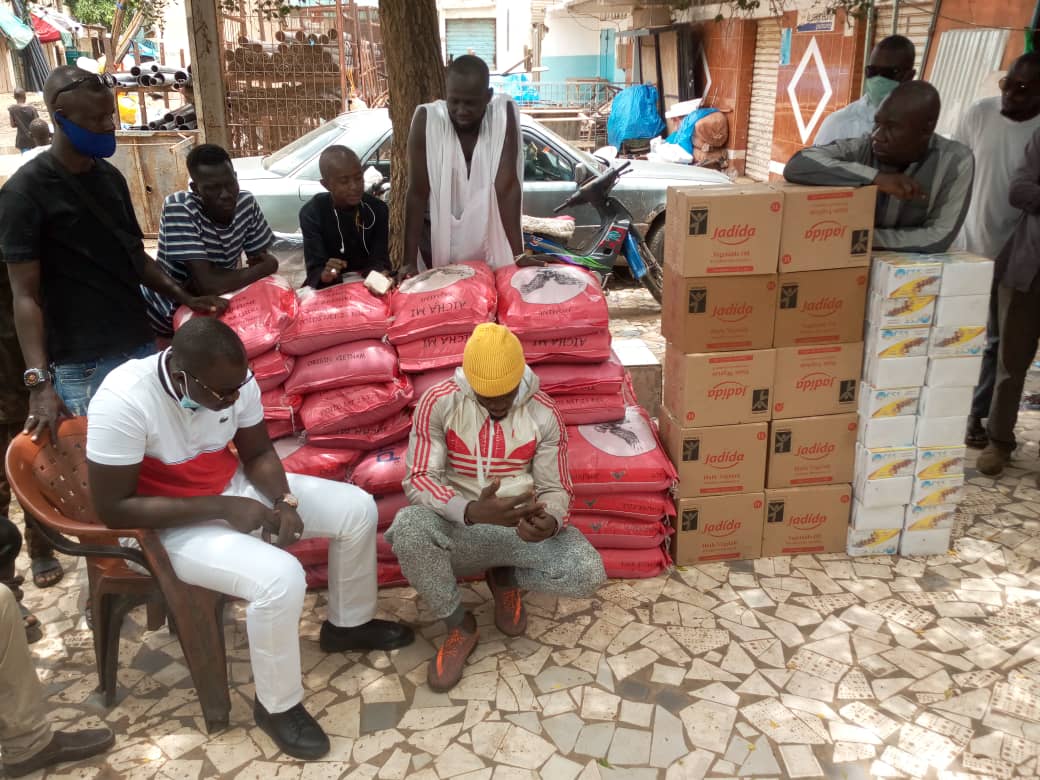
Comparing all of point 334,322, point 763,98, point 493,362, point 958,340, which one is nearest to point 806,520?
point 958,340

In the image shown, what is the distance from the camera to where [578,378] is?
347cm

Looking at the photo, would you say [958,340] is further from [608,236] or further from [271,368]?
[608,236]

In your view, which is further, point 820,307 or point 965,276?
Answer: point 820,307

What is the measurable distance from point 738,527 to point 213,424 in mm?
2215

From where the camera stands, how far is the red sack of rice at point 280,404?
3379mm

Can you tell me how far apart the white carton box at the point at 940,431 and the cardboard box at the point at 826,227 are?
737mm

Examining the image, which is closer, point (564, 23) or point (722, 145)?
point (722, 145)

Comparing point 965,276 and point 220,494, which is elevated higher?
point 965,276

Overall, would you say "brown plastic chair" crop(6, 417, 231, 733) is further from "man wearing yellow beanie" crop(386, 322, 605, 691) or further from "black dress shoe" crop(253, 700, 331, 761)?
"man wearing yellow beanie" crop(386, 322, 605, 691)

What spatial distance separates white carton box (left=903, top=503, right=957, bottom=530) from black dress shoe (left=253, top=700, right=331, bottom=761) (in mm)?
2569

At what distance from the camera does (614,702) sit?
2803mm

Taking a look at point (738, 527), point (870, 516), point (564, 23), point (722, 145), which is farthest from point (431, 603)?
point (564, 23)

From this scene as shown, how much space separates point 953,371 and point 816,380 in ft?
1.79

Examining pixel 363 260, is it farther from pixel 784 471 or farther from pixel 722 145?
pixel 722 145
